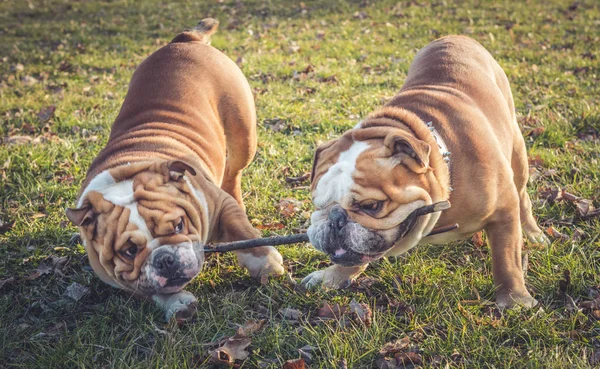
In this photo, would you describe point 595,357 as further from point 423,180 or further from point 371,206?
point 371,206

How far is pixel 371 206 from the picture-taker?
318cm

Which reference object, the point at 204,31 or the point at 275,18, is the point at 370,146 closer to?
the point at 204,31

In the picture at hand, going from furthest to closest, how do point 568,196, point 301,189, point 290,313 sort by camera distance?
point 301,189 → point 568,196 → point 290,313

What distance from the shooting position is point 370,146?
3.27m

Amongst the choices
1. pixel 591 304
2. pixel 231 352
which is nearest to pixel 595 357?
pixel 591 304

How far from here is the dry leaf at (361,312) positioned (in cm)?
344

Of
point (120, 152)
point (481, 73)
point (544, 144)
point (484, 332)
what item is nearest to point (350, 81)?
point (544, 144)

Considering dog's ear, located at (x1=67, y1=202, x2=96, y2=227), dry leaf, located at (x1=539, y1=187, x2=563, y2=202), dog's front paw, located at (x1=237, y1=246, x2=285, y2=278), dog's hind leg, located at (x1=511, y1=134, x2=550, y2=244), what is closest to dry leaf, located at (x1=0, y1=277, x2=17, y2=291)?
dog's ear, located at (x1=67, y1=202, x2=96, y2=227)

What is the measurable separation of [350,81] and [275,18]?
4.95 meters

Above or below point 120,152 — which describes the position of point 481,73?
above

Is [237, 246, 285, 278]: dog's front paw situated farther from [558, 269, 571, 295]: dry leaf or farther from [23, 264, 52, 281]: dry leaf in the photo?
[558, 269, 571, 295]: dry leaf

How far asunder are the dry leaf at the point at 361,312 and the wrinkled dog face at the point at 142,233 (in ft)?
3.43

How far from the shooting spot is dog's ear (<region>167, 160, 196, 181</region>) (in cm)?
368

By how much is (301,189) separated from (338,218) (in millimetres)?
2098
